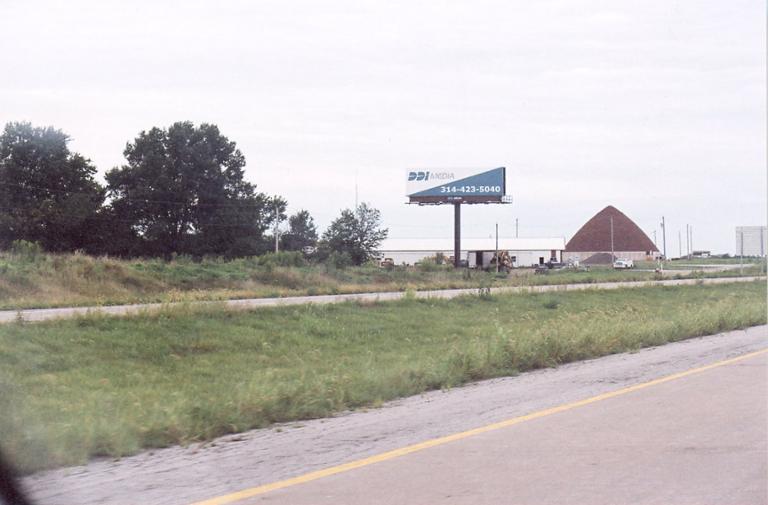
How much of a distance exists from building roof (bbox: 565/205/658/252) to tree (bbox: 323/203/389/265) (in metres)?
82.0

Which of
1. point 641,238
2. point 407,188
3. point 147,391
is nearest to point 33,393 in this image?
point 147,391

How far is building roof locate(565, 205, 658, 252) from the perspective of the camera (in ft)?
543

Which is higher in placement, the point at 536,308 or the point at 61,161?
the point at 61,161

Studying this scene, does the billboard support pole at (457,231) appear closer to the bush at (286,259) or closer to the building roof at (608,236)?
the bush at (286,259)

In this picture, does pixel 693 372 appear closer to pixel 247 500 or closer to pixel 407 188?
pixel 247 500

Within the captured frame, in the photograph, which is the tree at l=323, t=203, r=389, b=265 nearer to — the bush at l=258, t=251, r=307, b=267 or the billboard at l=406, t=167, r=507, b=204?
the billboard at l=406, t=167, r=507, b=204

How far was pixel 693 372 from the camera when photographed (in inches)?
594

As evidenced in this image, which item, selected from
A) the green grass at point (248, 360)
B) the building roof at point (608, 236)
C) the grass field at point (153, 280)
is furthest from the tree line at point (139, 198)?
the building roof at point (608, 236)

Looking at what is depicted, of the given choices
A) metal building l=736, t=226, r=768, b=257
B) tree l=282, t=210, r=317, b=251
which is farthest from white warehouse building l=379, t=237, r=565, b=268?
metal building l=736, t=226, r=768, b=257

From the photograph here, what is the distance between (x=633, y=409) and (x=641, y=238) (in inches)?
6415

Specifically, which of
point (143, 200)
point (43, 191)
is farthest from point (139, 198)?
point (43, 191)

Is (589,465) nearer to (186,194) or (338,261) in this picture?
(338,261)

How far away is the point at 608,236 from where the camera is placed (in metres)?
167

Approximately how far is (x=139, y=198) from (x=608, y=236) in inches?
4470
